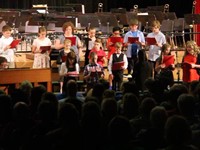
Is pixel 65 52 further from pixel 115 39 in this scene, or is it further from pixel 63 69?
pixel 115 39

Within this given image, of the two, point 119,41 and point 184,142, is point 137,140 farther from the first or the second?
point 119,41

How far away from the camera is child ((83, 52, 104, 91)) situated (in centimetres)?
1066

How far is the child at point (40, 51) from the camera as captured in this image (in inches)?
446

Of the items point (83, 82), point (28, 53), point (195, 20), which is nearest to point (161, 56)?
point (83, 82)

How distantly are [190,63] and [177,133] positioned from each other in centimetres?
608

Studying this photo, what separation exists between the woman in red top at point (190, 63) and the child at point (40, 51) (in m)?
3.00

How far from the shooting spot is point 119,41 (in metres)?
11.6

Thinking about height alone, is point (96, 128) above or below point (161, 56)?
below

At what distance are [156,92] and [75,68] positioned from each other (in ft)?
11.9

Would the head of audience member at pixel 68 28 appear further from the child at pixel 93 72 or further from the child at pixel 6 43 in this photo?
the child at pixel 6 43

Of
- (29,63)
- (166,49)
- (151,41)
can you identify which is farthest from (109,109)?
(29,63)

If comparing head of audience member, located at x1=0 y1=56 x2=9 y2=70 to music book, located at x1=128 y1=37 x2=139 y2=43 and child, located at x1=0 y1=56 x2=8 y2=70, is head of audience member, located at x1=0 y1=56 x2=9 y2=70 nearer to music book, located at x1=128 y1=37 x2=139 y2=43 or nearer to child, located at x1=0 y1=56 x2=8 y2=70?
child, located at x1=0 y1=56 x2=8 y2=70

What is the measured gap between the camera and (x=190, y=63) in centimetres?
1048

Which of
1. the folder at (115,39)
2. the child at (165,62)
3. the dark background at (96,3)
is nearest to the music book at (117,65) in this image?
the child at (165,62)
